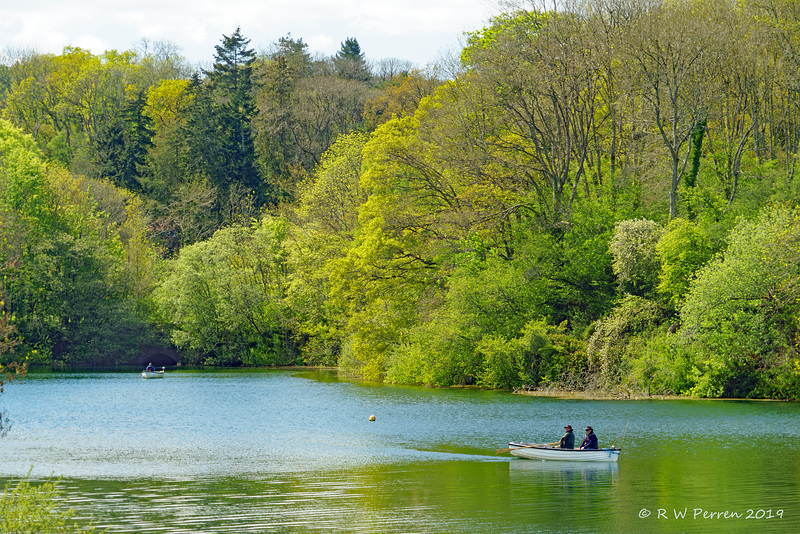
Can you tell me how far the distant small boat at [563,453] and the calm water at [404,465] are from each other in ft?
0.84

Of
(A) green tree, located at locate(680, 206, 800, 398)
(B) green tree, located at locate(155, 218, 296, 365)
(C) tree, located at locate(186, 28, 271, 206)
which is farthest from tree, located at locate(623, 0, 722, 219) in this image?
(C) tree, located at locate(186, 28, 271, 206)

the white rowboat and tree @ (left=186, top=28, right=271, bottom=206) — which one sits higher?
tree @ (left=186, top=28, right=271, bottom=206)

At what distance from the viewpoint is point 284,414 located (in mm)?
40656

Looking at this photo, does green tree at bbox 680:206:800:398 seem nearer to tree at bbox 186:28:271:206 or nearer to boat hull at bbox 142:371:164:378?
boat hull at bbox 142:371:164:378

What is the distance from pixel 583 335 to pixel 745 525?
3178 cm

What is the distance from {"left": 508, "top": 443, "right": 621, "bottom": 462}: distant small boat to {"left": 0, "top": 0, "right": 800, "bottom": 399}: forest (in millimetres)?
17859

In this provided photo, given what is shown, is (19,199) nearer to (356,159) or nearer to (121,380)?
(121,380)

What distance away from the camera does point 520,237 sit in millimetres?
54469

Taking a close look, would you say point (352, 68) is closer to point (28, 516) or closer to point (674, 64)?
point (674, 64)

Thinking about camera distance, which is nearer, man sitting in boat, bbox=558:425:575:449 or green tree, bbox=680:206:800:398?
man sitting in boat, bbox=558:425:575:449

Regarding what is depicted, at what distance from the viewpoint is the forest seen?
45281mm

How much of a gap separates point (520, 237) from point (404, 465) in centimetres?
2973

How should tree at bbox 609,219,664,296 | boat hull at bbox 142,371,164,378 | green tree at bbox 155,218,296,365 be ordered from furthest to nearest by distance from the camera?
green tree at bbox 155,218,296,365
boat hull at bbox 142,371,164,378
tree at bbox 609,219,664,296

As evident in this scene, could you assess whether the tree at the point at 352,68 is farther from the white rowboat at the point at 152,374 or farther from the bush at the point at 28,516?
the bush at the point at 28,516
